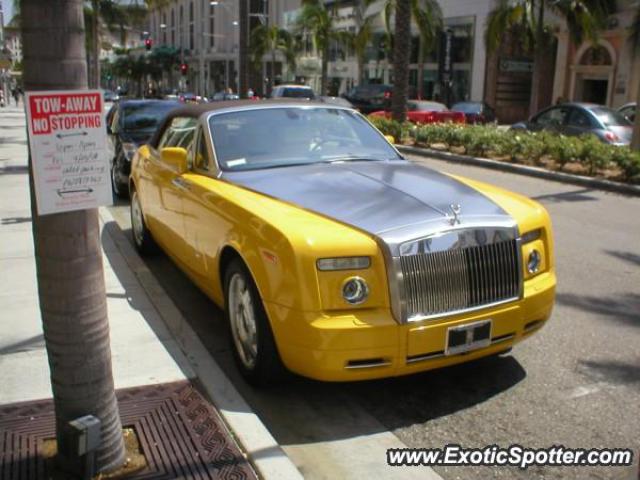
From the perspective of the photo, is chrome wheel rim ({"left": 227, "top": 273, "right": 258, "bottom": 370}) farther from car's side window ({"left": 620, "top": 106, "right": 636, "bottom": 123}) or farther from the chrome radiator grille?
car's side window ({"left": 620, "top": 106, "right": 636, "bottom": 123})

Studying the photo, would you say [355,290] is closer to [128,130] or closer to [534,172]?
[128,130]

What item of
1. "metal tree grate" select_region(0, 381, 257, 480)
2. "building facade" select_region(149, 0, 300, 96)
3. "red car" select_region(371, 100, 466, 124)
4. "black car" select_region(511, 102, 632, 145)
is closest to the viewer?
"metal tree grate" select_region(0, 381, 257, 480)

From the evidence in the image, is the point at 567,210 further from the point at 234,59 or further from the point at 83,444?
the point at 234,59

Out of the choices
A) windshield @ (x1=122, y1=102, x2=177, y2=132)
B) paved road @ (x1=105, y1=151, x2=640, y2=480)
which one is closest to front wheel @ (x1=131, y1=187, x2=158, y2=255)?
paved road @ (x1=105, y1=151, x2=640, y2=480)

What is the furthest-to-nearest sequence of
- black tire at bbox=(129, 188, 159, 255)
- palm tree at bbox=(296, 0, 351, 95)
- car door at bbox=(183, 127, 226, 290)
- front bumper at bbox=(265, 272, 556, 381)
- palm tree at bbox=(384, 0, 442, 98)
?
1. palm tree at bbox=(296, 0, 351, 95)
2. palm tree at bbox=(384, 0, 442, 98)
3. black tire at bbox=(129, 188, 159, 255)
4. car door at bbox=(183, 127, 226, 290)
5. front bumper at bbox=(265, 272, 556, 381)

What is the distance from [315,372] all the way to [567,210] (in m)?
7.41

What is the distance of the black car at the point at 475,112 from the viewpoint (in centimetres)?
2739

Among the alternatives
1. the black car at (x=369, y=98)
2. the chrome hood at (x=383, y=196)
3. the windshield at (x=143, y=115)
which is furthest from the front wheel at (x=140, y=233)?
the black car at (x=369, y=98)

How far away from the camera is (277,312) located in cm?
381

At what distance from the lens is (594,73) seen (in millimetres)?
35312

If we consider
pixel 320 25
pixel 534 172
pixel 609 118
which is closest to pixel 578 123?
→ pixel 609 118

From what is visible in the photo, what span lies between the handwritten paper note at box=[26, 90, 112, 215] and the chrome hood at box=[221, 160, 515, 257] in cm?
148

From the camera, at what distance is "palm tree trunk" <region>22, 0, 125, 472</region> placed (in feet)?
9.08

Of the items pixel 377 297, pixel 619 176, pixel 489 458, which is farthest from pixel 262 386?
pixel 619 176
